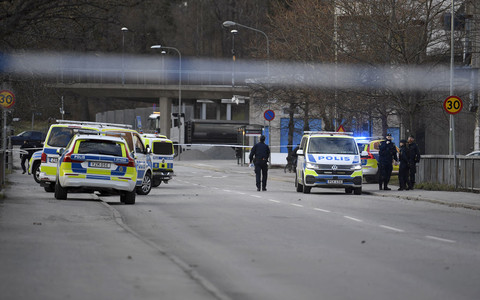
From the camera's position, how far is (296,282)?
9.71m

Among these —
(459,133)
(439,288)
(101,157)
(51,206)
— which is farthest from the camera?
(459,133)

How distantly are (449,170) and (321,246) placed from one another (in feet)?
63.8

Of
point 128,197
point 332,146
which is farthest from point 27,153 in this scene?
point 128,197

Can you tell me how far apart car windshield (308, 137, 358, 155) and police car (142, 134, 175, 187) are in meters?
5.93

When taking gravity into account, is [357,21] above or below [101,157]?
above

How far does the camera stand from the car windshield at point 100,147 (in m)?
22.5

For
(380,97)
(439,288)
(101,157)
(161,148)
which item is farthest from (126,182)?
(380,97)

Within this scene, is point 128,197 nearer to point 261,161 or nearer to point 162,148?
point 261,161

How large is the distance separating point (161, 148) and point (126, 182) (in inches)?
461

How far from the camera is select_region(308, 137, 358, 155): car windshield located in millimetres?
29766

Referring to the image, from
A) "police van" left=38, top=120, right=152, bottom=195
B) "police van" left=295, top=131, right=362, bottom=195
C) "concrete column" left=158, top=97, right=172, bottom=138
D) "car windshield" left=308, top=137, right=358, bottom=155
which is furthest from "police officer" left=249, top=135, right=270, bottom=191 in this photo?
"concrete column" left=158, top=97, right=172, bottom=138

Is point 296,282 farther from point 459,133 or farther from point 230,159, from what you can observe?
point 230,159

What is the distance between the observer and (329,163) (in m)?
29.0

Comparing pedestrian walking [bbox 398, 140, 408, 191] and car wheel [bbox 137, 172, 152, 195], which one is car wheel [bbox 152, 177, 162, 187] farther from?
pedestrian walking [bbox 398, 140, 408, 191]
